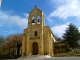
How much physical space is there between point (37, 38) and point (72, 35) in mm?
9217

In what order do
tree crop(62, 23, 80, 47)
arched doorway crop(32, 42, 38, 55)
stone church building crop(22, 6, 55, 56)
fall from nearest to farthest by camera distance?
1. stone church building crop(22, 6, 55, 56)
2. arched doorway crop(32, 42, 38, 55)
3. tree crop(62, 23, 80, 47)

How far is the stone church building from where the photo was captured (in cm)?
2063

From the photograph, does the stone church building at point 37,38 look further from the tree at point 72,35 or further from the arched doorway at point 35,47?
the tree at point 72,35

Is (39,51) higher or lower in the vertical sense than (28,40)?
lower

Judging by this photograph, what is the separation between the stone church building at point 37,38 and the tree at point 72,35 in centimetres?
676

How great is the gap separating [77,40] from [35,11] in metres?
11.5

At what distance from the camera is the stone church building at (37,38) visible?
2063 centimetres

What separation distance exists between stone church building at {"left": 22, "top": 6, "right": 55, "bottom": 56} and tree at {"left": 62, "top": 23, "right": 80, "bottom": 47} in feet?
22.2

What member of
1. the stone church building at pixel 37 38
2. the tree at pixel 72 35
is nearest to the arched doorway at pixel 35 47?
the stone church building at pixel 37 38

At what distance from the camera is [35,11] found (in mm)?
22250

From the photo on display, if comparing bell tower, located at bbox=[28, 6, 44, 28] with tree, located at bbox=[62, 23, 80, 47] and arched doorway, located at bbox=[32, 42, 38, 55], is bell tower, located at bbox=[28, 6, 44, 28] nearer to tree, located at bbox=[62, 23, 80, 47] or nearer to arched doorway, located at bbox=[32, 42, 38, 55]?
arched doorway, located at bbox=[32, 42, 38, 55]

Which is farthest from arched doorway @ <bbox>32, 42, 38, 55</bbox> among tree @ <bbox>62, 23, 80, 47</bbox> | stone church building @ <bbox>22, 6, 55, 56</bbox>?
tree @ <bbox>62, 23, 80, 47</bbox>

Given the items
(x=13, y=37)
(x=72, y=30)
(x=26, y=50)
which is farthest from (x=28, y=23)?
(x=72, y=30)

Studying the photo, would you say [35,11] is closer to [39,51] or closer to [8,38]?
[39,51]
